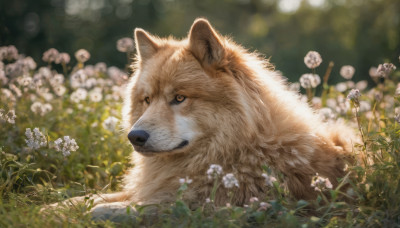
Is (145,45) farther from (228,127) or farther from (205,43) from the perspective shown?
(228,127)

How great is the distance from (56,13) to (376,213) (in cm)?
1617

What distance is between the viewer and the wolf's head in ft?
11.1

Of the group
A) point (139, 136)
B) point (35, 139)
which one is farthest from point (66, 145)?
point (139, 136)

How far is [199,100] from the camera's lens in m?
3.46

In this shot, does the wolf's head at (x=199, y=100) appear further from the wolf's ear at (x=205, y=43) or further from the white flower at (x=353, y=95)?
the white flower at (x=353, y=95)

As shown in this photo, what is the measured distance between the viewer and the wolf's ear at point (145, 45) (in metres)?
4.10

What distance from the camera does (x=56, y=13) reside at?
54.6 feet

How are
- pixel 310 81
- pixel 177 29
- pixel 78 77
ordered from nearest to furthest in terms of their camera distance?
pixel 310 81 → pixel 78 77 → pixel 177 29

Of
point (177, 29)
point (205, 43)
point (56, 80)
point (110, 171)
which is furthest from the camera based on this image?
point (177, 29)

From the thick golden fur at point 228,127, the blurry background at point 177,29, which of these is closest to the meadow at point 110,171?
the thick golden fur at point 228,127

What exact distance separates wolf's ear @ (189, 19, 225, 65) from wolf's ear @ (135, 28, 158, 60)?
2.02 feet

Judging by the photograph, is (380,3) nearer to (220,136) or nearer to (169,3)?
(169,3)

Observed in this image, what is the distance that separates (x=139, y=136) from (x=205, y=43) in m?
0.97

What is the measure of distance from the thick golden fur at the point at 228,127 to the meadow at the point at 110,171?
15 cm
